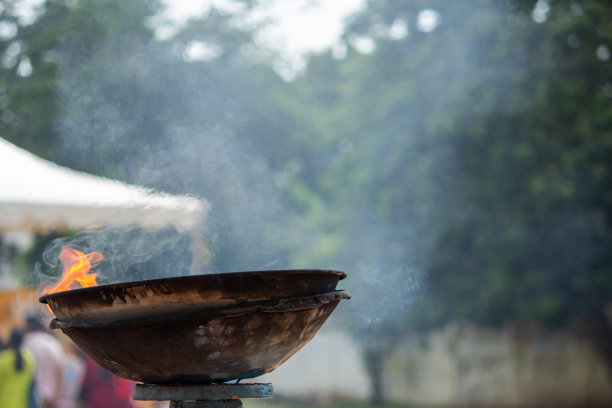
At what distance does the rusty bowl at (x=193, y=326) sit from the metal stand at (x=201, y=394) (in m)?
0.04

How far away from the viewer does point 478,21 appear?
373 inches

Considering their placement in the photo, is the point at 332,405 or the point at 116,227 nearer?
the point at 116,227

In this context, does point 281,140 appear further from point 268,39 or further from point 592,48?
point 592,48

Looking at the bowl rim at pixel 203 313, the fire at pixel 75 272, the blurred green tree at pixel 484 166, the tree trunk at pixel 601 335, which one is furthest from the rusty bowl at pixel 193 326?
the tree trunk at pixel 601 335

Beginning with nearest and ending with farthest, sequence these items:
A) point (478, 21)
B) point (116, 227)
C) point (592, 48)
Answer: point (116, 227) < point (592, 48) < point (478, 21)

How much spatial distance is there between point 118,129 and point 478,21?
6182 millimetres

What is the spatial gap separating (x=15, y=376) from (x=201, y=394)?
301 cm

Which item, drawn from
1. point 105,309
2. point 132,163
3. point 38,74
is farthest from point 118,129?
point 105,309

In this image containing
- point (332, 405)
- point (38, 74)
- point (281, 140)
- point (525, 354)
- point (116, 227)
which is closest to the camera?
point (116, 227)

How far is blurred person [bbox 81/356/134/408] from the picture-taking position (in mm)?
5867

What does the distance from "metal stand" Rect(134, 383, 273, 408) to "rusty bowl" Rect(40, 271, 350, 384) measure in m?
0.04

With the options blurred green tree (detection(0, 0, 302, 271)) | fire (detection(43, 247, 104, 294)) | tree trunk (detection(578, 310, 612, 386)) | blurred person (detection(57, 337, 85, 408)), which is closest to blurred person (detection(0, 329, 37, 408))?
blurred person (detection(57, 337, 85, 408))

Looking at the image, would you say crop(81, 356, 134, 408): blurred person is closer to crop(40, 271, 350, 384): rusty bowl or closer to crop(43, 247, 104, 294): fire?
crop(43, 247, 104, 294): fire

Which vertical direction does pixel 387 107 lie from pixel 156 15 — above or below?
below
